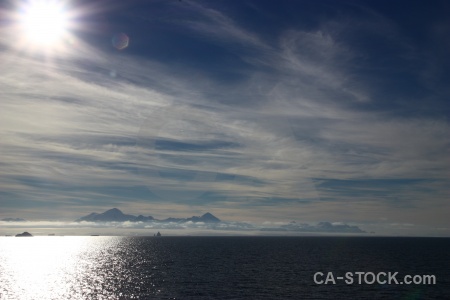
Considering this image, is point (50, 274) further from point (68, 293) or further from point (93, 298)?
point (93, 298)

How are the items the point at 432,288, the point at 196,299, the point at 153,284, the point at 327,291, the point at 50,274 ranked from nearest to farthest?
the point at 196,299 < the point at 327,291 < the point at 432,288 < the point at 153,284 < the point at 50,274

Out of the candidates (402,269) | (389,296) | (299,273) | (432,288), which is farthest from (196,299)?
(402,269)

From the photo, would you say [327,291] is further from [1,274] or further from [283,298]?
[1,274]

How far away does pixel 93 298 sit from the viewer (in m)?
94.7

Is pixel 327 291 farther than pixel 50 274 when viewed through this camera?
No

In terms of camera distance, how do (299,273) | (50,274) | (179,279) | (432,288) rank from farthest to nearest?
(50,274) → (299,273) → (179,279) → (432,288)

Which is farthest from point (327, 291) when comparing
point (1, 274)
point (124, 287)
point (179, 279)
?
point (1, 274)

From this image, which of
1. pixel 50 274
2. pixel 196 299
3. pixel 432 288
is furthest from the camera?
pixel 50 274

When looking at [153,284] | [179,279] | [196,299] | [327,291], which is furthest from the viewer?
[179,279]

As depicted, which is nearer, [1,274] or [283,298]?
[283,298]

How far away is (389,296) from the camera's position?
91312mm

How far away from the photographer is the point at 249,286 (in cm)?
10512

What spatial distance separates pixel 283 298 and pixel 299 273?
44569 millimetres

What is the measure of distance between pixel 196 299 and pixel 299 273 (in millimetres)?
52909
